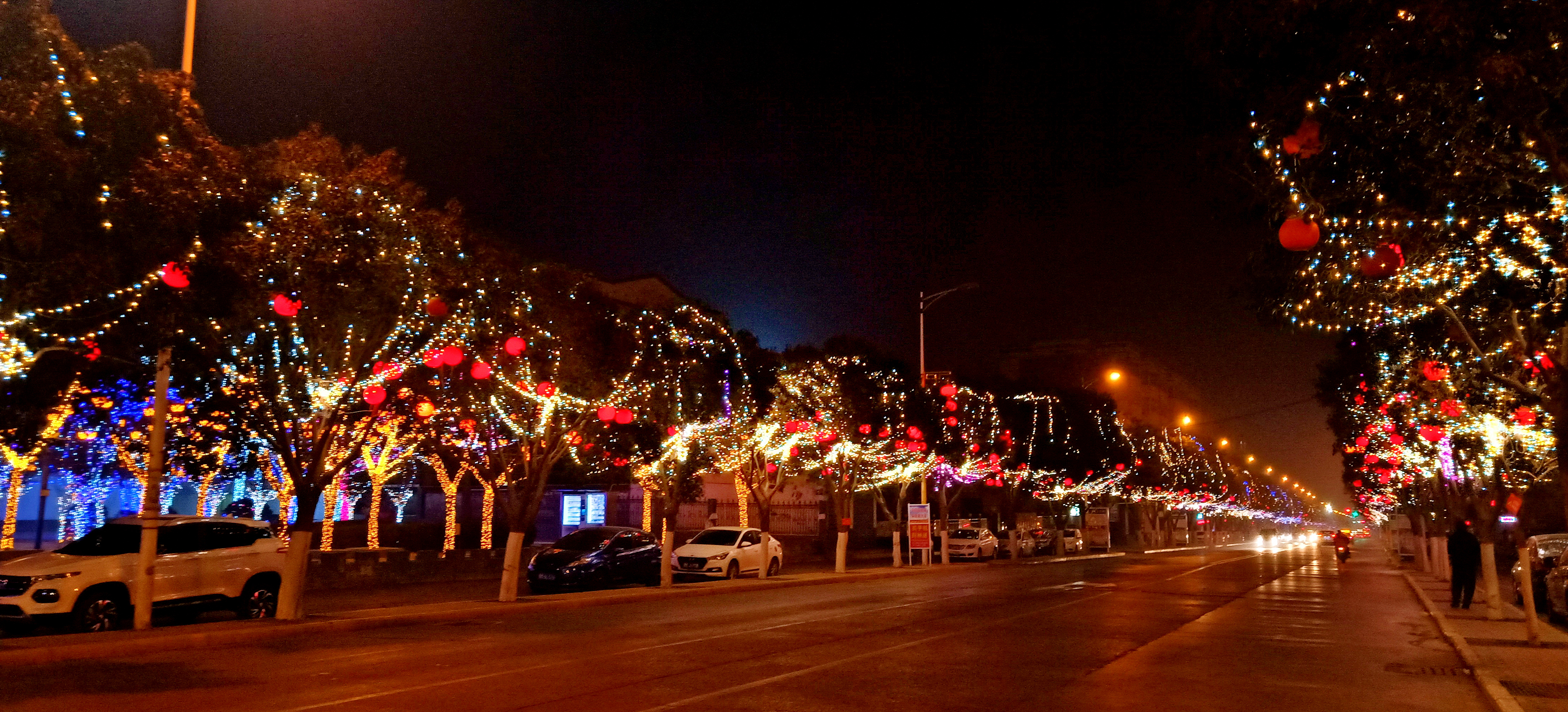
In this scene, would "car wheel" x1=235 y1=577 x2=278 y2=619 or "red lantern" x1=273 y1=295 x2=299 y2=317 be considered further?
"car wheel" x1=235 y1=577 x2=278 y2=619

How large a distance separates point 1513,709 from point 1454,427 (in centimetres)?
1599

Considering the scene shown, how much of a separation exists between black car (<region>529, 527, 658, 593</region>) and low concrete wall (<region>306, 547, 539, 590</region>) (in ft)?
5.47

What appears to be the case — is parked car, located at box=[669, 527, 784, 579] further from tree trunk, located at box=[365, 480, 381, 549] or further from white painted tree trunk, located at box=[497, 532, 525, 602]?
tree trunk, located at box=[365, 480, 381, 549]

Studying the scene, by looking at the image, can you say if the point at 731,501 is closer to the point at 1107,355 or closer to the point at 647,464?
the point at 647,464

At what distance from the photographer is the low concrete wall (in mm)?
24719

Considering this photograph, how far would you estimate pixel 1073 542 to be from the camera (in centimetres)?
6712

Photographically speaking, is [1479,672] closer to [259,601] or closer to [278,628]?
[278,628]

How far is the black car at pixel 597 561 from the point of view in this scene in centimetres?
2648

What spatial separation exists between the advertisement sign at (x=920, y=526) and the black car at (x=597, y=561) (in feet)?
42.4

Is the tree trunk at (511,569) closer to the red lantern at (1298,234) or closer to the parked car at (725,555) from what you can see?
the parked car at (725,555)

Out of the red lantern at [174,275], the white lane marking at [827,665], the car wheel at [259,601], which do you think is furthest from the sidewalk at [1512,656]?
the car wheel at [259,601]

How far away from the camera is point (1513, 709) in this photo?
10180 millimetres

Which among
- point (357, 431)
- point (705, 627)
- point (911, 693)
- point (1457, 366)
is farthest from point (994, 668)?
point (357, 431)

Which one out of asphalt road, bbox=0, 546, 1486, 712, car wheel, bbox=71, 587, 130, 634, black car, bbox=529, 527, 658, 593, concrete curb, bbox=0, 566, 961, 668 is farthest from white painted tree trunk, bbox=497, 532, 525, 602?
car wheel, bbox=71, 587, 130, 634
